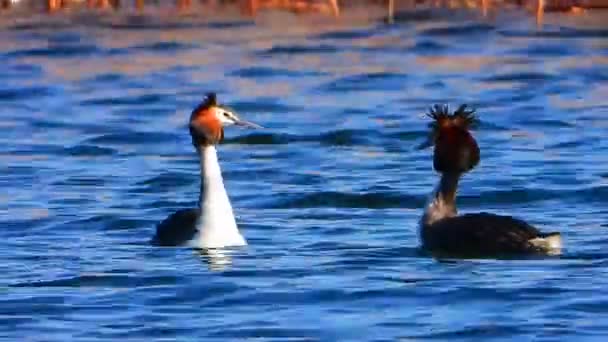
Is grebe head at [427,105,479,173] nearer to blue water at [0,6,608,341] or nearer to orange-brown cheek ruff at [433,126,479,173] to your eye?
orange-brown cheek ruff at [433,126,479,173]

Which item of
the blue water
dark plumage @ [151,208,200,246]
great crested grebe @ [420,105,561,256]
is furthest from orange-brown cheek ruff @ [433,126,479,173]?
dark plumage @ [151,208,200,246]

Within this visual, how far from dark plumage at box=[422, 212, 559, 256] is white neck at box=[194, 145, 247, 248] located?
1177 mm

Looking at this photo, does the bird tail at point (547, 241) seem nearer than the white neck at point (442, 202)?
Yes

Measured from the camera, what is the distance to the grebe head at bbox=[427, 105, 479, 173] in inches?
500

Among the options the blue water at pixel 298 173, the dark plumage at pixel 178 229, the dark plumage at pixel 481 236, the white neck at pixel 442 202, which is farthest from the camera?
the white neck at pixel 442 202

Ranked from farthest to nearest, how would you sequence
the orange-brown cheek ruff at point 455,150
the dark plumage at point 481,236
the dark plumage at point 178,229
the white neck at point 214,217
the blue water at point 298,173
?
the orange-brown cheek ruff at point 455,150
the dark plumage at point 178,229
the white neck at point 214,217
the dark plumage at point 481,236
the blue water at point 298,173

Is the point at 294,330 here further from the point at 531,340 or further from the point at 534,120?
the point at 534,120

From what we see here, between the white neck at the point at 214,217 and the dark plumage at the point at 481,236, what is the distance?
1.18 m

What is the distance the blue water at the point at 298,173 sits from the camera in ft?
35.2

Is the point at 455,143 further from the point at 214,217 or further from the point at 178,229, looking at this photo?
the point at 178,229

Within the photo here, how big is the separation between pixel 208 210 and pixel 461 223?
1477 millimetres

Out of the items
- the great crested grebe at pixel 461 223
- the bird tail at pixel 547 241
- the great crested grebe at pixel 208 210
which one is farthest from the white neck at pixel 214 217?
the bird tail at pixel 547 241

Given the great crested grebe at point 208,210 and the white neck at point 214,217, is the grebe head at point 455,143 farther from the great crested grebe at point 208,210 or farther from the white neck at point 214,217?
the white neck at point 214,217

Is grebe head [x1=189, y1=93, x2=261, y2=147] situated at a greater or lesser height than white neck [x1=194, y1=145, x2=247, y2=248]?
greater
